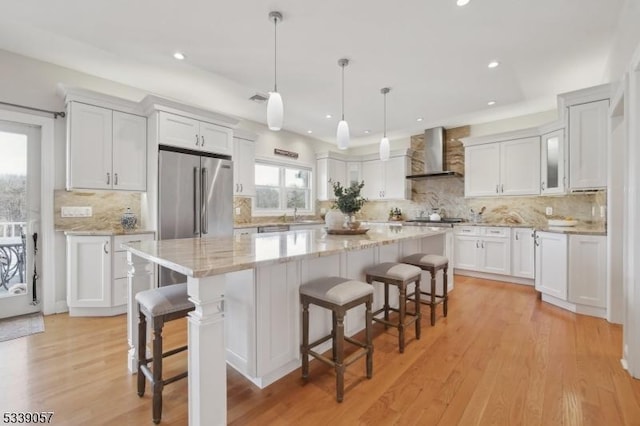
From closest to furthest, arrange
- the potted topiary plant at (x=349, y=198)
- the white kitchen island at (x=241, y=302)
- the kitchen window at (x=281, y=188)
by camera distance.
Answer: the white kitchen island at (x=241, y=302), the potted topiary plant at (x=349, y=198), the kitchen window at (x=281, y=188)

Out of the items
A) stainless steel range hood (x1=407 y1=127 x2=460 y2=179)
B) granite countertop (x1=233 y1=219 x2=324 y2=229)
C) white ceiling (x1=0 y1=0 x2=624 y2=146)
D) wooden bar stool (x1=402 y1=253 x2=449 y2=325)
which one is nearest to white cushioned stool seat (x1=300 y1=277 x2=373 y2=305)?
wooden bar stool (x1=402 y1=253 x2=449 y2=325)

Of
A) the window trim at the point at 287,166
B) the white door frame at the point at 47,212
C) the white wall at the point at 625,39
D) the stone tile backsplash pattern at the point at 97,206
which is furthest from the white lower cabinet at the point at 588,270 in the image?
the white door frame at the point at 47,212

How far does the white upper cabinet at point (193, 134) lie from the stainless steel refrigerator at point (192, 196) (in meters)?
0.11

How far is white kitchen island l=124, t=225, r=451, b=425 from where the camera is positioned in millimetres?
1242

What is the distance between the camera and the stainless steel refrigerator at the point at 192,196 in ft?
11.1

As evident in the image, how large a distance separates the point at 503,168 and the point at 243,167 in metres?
4.38

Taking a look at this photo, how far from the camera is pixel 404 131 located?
19.6 feet

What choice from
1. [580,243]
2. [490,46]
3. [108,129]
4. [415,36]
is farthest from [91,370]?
[580,243]

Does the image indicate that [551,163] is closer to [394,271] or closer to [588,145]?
[588,145]

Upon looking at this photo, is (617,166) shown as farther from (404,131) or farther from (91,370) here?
(91,370)

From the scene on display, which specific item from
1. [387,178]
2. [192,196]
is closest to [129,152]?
[192,196]

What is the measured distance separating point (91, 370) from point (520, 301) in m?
4.45

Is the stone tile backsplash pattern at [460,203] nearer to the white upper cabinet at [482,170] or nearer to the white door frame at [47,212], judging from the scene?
the white upper cabinet at [482,170]

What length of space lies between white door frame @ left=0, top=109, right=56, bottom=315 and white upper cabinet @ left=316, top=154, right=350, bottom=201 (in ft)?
14.5
